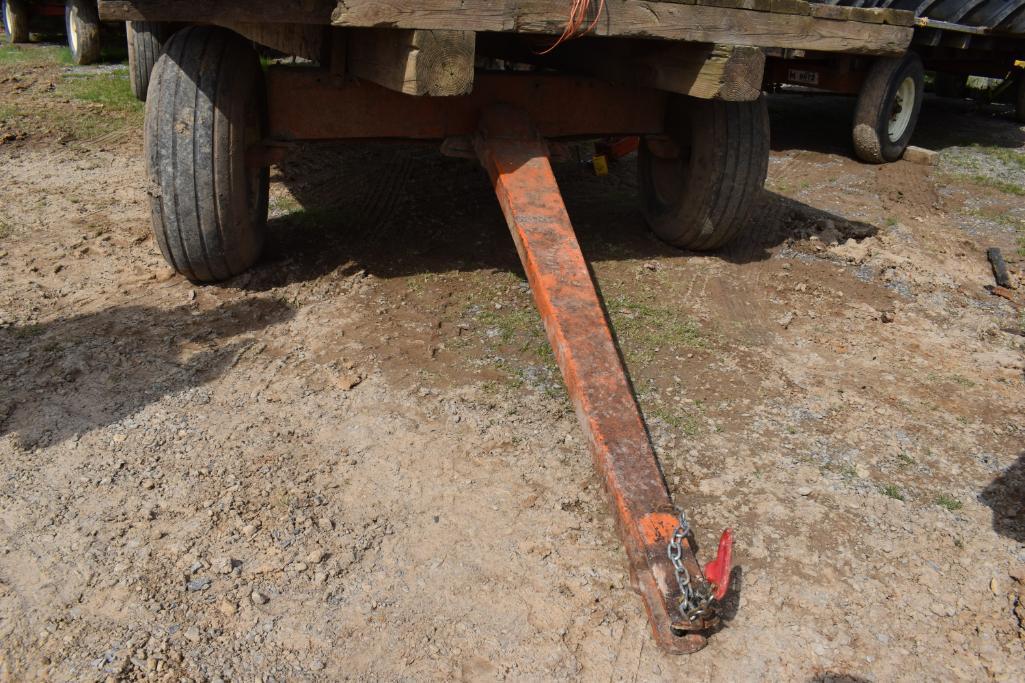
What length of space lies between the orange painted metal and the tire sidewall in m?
4.41

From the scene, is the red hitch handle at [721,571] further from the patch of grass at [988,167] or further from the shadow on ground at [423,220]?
the patch of grass at [988,167]

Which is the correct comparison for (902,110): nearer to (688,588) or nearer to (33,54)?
(688,588)

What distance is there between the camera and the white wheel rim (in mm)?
7285

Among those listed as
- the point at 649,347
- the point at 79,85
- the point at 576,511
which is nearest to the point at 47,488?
the point at 576,511

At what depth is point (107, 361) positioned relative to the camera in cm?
328

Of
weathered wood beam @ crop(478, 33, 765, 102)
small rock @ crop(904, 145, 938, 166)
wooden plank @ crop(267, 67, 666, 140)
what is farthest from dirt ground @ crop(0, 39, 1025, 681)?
small rock @ crop(904, 145, 938, 166)

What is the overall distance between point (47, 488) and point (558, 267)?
6.04 feet

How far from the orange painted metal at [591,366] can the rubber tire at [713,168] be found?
943mm

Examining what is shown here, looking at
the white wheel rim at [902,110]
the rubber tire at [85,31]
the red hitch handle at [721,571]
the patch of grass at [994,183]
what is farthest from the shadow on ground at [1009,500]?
the rubber tire at [85,31]

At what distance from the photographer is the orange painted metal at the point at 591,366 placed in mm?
2211

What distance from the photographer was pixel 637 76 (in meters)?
3.80

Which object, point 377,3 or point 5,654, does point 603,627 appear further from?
point 377,3

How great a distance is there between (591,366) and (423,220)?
227cm

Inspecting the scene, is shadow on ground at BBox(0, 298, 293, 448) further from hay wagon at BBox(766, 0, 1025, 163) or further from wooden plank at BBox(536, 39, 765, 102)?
hay wagon at BBox(766, 0, 1025, 163)
